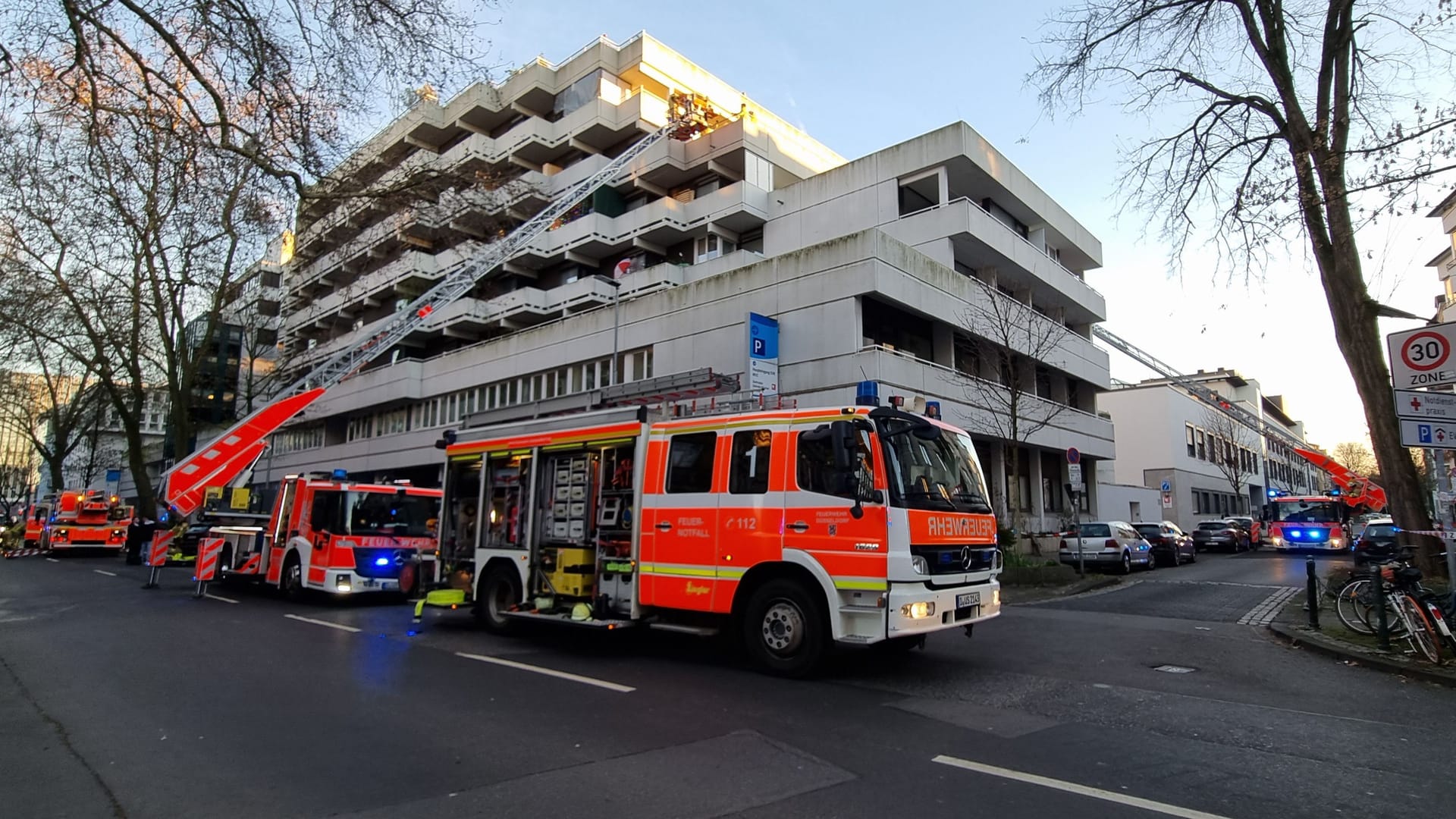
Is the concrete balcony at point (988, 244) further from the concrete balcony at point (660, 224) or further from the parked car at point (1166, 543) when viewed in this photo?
the parked car at point (1166, 543)

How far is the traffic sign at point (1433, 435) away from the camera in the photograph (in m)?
8.29

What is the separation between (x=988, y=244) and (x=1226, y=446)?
41135 mm

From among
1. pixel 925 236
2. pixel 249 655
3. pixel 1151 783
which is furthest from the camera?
pixel 925 236

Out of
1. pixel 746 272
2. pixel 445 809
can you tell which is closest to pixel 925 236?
pixel 746 272

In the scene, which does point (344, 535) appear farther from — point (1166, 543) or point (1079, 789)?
point (1166, 543)

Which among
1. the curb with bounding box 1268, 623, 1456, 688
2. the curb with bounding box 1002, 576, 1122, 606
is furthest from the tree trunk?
the curb with bounding box 1002, 576, 1122, 606

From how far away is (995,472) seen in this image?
1124 inches

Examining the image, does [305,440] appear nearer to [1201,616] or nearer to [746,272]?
[746,272]

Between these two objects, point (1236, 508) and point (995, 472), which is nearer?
point (995, 472)

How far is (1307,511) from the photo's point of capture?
32250 millimetres

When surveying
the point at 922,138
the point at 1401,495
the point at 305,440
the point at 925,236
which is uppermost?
the point at 922,138

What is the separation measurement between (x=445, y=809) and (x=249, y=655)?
5984 mm

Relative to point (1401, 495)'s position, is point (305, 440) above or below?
above

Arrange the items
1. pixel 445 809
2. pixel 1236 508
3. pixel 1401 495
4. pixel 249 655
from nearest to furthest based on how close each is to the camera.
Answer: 1. pixel 445 809
2. pixel 249 655
3. pixel 1401 495
4. pixel 1236 508
